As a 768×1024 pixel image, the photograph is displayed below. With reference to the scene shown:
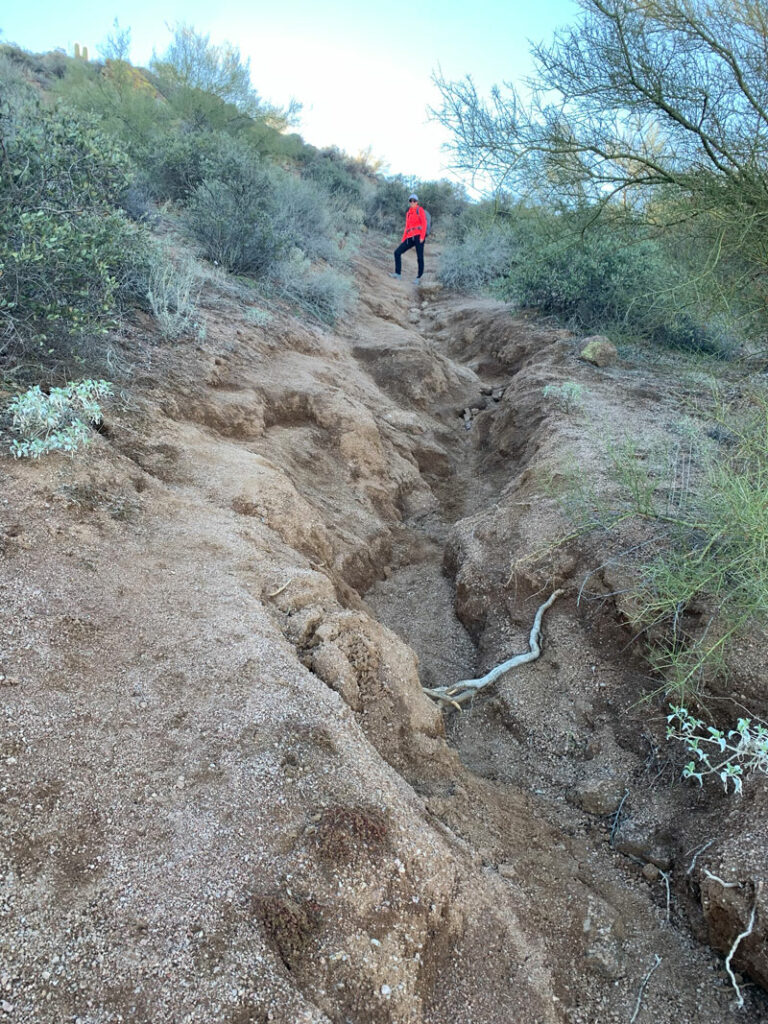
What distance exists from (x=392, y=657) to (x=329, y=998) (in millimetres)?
1452

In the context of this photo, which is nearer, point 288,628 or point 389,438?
point 288,628

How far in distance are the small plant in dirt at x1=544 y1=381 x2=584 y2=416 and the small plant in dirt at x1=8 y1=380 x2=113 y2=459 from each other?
3914mm

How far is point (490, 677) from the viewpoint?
3334 mm

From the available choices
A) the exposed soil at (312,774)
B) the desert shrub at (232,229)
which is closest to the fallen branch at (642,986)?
the exposed soil at (312,774)

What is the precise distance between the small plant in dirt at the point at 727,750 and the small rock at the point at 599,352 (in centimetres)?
479

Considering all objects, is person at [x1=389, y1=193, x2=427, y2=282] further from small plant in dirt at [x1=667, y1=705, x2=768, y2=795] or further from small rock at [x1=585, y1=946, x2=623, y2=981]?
small rock at [x1=585, y1=946, x2=623, y2=981]

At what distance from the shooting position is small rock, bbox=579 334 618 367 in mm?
6672

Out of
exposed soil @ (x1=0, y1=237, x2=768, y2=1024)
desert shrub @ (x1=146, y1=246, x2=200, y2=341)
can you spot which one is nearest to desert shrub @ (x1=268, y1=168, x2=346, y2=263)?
desert shrub @ (x1=146, y1=246, x2=200, y2=341)

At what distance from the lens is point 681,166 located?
4688mm

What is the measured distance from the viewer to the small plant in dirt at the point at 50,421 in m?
2.77

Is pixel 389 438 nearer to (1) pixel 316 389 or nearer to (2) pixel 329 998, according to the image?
(1) pixel 316 389

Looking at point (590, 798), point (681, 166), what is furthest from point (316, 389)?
point (590, 798)

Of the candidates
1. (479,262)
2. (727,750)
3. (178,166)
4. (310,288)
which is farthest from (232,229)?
(727,750)

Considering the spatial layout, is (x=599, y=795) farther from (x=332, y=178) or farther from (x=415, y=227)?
(x=332, y=178)
